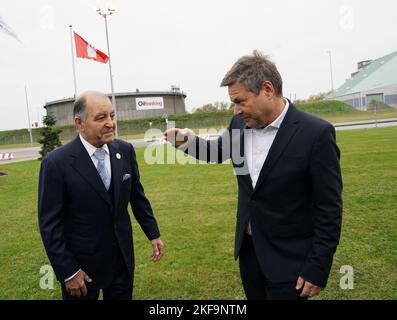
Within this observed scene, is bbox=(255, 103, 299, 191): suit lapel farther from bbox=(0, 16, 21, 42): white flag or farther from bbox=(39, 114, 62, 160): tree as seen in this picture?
bbox=(39, 114, 62, 160): tree

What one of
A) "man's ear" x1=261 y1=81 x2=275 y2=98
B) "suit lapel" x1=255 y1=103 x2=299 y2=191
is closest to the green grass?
"suit lapel" x1=255 y1=103 x2=299 y2=191

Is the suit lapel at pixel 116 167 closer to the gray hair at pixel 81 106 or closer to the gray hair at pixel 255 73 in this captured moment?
the gray hair at pixel 81 106

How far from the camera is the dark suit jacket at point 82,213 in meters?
2.55

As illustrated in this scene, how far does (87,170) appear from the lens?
8.71ft

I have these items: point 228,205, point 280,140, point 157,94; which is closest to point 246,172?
point 280,140

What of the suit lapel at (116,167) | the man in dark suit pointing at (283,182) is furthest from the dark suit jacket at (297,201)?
the suit lapel at (116,167)

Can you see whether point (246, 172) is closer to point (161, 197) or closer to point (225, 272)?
point (225, 272)

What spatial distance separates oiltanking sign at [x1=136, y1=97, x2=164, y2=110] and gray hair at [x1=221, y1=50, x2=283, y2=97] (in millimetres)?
65649

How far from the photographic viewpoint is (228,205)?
841cm

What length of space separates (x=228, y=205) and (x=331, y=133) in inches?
248

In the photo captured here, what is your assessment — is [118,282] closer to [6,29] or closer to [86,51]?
[6,29]

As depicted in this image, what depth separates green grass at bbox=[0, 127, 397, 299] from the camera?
14.9 ft
